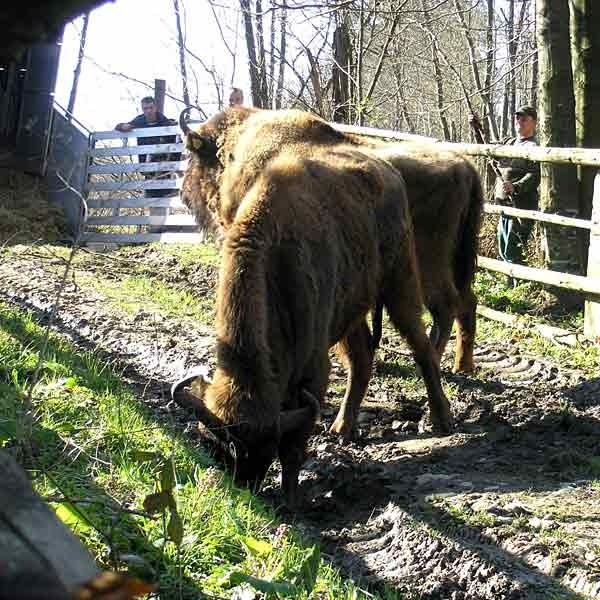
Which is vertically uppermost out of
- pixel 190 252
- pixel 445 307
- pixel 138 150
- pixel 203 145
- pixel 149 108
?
pixel 149 108

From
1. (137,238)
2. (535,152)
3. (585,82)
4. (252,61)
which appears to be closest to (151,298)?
(535,152)

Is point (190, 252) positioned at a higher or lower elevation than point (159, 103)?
lower

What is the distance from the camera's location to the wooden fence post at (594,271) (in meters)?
8.25

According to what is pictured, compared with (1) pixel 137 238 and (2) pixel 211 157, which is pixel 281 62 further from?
(2) pixel 211 157

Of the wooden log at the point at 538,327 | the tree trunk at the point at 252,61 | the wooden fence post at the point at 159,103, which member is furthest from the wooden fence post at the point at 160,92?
the wooden log at the point at 538,327

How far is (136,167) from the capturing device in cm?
1592

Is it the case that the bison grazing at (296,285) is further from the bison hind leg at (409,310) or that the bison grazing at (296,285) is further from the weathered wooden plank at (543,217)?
the weathered wooden plank at (543,217)

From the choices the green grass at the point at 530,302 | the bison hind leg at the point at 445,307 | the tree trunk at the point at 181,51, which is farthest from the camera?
the tree trunk at the point at 181,51

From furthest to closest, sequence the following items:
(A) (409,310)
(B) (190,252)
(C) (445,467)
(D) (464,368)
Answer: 1. (B) (190,252)
2. (D) (464,368)
3. (A) (409,310)
4. (C) (445,467)

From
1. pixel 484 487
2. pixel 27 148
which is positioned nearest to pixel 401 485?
pixel 484 487

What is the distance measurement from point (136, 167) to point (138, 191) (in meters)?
1.14

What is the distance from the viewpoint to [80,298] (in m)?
9.16

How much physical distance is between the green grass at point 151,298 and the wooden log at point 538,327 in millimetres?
3141

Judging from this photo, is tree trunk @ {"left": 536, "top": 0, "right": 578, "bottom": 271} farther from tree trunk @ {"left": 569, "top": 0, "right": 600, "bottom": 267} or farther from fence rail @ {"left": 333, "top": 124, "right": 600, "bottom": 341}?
fence rail @ {"left": 333, "top": 124, "right": 600, "bottom": 341}
